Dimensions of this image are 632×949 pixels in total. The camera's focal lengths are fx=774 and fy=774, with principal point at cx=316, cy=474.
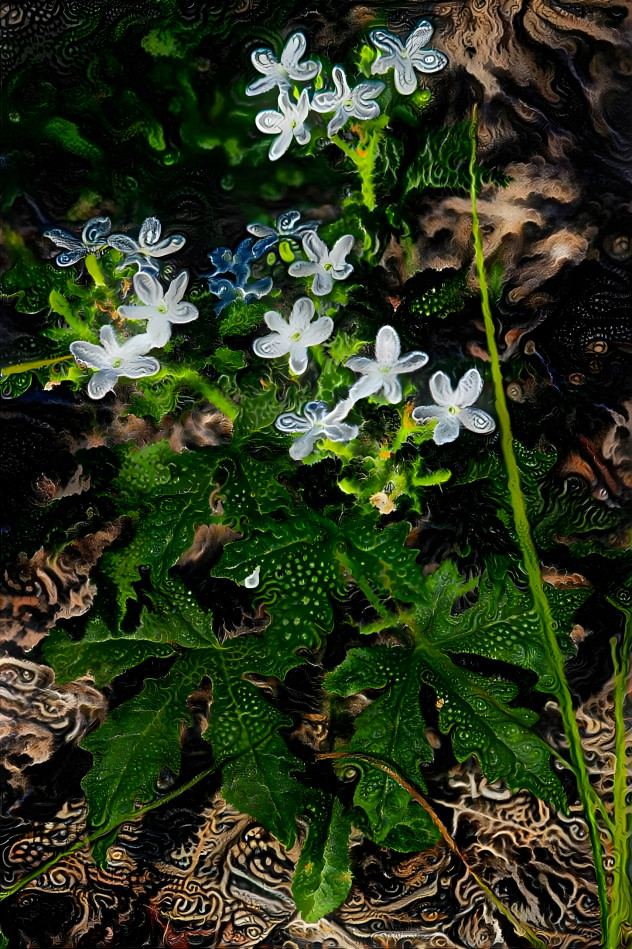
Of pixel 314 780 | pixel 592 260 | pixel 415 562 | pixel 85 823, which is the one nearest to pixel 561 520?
pixel 415 562

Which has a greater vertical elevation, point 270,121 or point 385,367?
point 270,121

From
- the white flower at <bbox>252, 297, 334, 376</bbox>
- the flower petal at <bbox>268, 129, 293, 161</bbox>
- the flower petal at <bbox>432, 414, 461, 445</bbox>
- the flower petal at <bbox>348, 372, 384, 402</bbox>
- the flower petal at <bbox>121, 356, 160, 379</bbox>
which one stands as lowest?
the flower petal at <bbox>432, 414, 461, 445</bbox>

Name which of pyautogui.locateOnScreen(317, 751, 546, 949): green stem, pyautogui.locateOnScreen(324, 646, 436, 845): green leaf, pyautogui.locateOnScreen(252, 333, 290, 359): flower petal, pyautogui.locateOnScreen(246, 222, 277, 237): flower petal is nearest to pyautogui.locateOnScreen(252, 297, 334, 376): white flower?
pyautogui.locateOnScreen(252, 333, 290, 359): flower petal

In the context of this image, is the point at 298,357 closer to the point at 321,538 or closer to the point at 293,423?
the point at 293,423

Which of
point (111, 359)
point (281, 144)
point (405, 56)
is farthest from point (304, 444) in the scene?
point (405, 56)

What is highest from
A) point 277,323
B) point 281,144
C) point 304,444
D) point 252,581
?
point 281,144

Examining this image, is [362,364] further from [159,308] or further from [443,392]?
[159,308]

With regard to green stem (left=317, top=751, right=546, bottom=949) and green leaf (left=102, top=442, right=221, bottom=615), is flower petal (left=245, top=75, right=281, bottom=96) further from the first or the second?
green stem (left=317, top=751, right=546, bottom=949)
